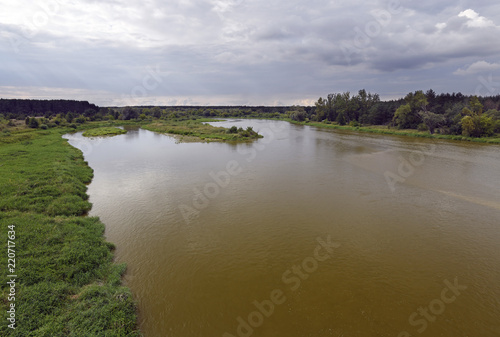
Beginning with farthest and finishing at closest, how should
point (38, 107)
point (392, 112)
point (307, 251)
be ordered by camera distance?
point (38, 107) < point (392, 112) < point (307, 251)

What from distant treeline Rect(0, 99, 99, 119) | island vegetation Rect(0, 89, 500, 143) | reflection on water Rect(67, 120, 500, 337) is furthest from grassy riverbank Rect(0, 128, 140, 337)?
distant treeline Rect(0, 99, 99, 119)

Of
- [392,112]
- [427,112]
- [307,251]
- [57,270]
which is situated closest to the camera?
[57,270]

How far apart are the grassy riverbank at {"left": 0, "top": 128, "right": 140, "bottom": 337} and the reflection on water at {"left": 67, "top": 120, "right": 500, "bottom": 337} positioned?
0.79 metres

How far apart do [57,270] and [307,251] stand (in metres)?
9.49

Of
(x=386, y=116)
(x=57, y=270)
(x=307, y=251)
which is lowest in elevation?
(x=307, y=251)

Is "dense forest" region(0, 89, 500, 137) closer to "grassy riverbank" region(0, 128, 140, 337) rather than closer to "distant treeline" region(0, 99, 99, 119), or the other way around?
"distant treeline" region(0, 99, 99, 119)

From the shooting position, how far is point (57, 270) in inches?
318

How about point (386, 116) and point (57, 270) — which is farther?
point (386, 116)

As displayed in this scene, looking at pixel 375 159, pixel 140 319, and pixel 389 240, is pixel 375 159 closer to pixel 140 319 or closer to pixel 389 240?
pixel 389 240

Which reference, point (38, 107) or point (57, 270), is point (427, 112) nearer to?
point (57, 270)

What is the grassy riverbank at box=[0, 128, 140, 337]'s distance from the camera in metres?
6.26

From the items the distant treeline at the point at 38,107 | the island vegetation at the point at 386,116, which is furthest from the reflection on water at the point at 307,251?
the distant treeline at the point at 38,107

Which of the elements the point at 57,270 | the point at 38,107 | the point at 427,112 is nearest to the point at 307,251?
the point at 57,270

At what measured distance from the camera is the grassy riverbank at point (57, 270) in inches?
246
